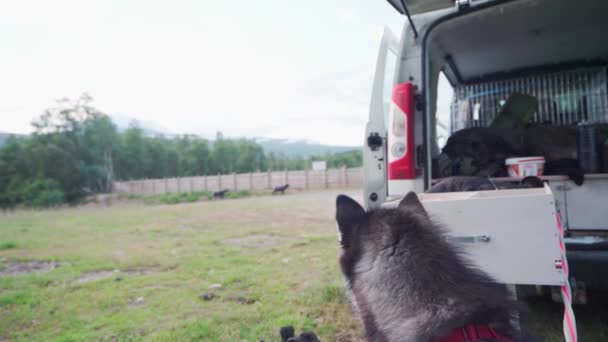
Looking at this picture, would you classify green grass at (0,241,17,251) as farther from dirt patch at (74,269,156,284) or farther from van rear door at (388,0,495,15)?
van rear door at (388,0,495,15)

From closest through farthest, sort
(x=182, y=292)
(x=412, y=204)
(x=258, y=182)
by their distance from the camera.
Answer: (x=412, y=204), (x=182, y=292), (x=258, y=182)

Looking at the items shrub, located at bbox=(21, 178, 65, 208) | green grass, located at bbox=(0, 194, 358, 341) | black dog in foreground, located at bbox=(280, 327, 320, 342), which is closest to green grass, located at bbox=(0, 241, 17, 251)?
green grass, located at bbox=(0, 194, 358, 341)

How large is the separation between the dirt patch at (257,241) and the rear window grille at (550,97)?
3874 millimetres

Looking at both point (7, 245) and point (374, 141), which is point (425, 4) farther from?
point (7, 245)

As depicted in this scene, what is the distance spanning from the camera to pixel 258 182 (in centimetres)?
3244

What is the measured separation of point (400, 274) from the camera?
136cm

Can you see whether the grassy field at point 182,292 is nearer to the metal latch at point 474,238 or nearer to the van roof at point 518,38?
the metal latch at point 474,238

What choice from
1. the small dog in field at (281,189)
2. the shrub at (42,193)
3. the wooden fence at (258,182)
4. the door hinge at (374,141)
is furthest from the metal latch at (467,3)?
the shrub at (42,193)

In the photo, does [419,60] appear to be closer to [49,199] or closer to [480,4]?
[480,4]

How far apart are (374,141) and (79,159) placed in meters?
39.0

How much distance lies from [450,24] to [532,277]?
2.21 meters

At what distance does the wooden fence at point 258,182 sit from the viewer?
2941 centimetres

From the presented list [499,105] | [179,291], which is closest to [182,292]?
[179,291]

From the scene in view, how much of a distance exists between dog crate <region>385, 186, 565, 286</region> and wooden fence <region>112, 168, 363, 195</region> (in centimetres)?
2608
